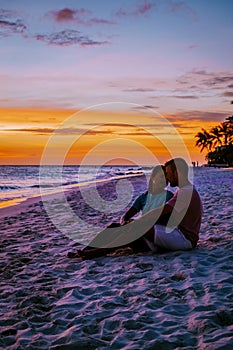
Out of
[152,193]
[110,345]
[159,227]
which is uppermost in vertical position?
[152,193]

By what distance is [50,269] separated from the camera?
6152 mm

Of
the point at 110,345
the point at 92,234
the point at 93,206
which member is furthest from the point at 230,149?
the point at 110,345

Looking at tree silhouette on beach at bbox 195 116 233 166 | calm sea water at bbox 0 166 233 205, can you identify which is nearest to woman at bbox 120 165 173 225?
calm sea water at bbox 0 166 233 205

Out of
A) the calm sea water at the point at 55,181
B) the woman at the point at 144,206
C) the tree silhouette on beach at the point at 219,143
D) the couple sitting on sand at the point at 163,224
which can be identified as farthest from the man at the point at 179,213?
the tree silhouette on beach at the point at 219,143

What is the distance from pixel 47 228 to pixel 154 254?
4200 mm

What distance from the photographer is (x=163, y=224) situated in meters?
6.37

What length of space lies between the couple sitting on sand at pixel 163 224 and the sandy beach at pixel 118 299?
0.59 feet

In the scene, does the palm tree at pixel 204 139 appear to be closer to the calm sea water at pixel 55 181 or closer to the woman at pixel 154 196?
the calm sea water at pixel 55 181

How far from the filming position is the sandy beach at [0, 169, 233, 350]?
3.72 m

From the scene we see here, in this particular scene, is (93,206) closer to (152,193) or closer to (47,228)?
(47,228)

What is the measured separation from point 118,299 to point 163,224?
1915mm

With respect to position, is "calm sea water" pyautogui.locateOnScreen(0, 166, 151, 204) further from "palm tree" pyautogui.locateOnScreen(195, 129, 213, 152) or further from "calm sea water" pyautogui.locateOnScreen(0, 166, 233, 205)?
"palm tree" pyautogui.locateOnScreen(195, 129, 213, 152)

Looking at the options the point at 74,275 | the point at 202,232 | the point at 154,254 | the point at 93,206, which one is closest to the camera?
the point at 74,275

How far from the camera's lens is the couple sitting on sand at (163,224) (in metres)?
6.25
